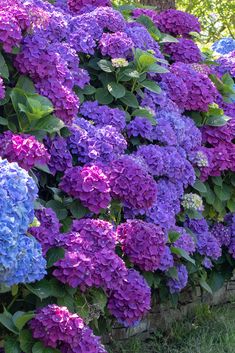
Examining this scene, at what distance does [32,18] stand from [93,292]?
1.38 m

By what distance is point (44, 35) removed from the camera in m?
3.47

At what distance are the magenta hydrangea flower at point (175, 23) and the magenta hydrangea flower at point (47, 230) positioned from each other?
2.48 meters

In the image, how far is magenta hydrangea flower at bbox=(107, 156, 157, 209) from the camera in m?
3.14

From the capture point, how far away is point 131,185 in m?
3.14

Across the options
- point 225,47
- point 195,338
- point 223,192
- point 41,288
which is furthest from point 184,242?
point 225,47

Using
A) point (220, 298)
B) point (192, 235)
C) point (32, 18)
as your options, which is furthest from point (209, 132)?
point (32, 18)

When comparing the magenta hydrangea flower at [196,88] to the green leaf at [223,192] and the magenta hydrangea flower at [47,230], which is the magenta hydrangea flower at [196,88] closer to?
the green leaf at [223,192]

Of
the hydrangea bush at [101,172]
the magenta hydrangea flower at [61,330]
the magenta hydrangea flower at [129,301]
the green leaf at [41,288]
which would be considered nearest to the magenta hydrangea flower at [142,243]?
the hydrangea bush at [101,172]

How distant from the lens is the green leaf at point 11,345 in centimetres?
252

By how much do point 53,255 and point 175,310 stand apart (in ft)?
4.94

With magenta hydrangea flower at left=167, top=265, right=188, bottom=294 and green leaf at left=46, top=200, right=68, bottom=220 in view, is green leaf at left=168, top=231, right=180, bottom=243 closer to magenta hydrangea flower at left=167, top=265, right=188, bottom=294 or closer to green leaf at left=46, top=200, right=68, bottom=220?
magenta hydrangea flower at left=167, top=265, right=188, bottom=294

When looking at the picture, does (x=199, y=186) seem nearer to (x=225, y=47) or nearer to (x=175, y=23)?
(x=175, y=23)

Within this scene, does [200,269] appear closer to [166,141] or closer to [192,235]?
[192,235]

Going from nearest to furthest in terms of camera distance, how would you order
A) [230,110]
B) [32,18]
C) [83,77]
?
[32,18] < [83,77] < [230,110]
